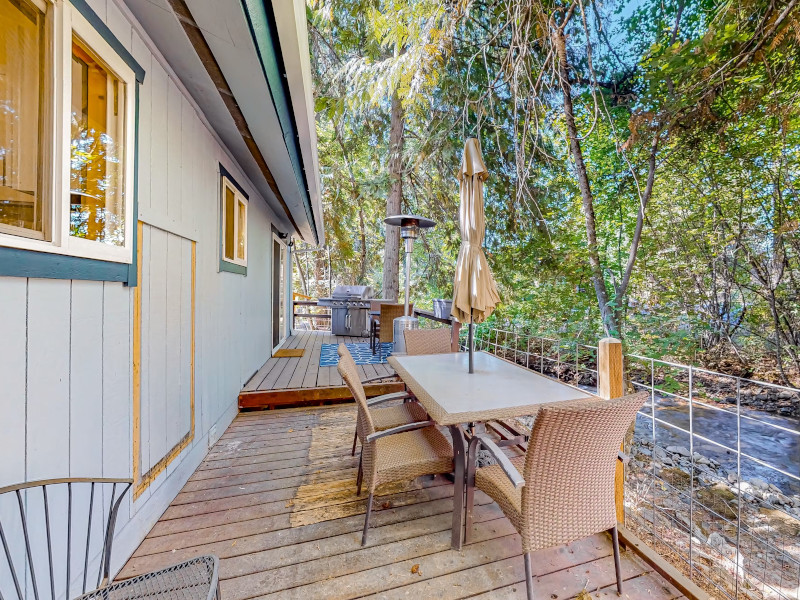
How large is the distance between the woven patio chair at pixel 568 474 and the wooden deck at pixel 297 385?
274 cm

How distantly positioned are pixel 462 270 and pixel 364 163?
309 inches

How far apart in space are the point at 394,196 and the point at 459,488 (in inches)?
283

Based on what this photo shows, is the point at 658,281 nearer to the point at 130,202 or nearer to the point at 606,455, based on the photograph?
the point at 606,455

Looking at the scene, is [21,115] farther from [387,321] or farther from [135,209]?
[387,321]

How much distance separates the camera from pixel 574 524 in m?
1.46

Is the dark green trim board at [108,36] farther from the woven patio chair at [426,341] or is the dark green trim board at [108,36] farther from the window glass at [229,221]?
the woven patio chair at [426,341]

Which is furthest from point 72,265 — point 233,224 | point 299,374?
point 299,374

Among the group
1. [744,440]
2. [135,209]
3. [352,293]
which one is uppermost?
[135,209]

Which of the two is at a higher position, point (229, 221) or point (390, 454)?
point (229, 221)

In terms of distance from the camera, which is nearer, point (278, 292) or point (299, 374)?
point (299, 374)

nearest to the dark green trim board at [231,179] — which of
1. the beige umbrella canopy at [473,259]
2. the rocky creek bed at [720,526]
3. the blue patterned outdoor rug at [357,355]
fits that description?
the beige umbrella canopy at [473,259]

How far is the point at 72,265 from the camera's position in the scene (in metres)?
1.31

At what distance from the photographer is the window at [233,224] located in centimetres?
322

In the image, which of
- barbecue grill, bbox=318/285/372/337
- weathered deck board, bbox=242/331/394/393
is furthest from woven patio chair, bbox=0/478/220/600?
barbecue grill, bbox=318/285/372/337
